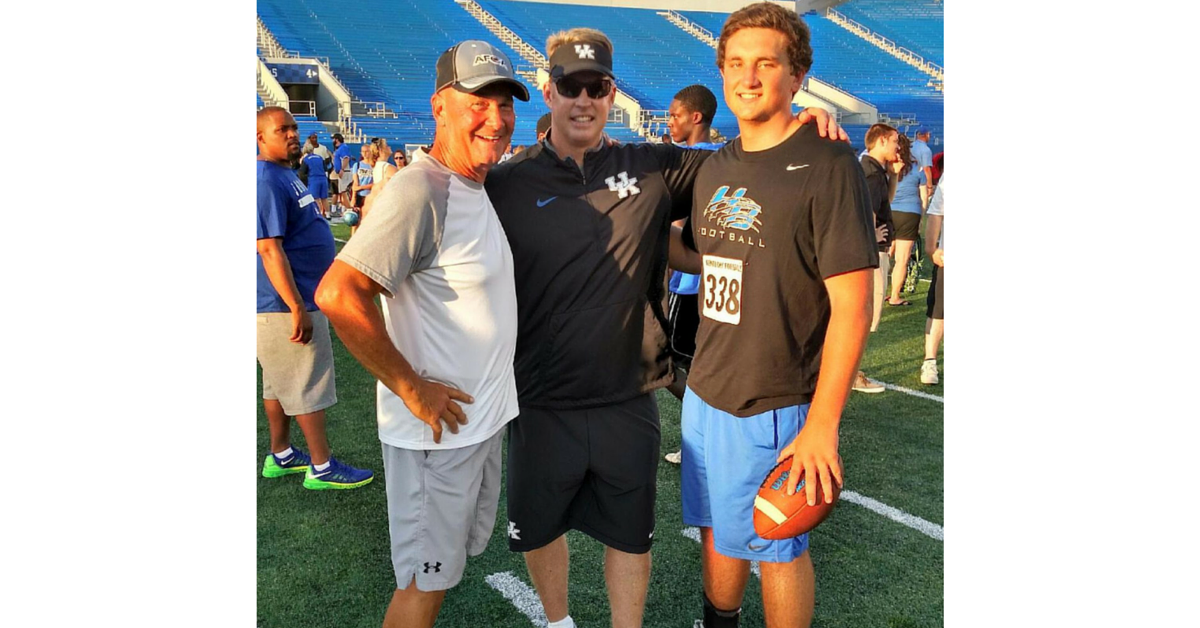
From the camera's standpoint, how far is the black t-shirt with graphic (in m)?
2.10

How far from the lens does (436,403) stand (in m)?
2.19

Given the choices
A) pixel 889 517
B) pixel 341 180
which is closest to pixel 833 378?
pixel 889 517

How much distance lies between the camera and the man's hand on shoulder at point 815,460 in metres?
2.11

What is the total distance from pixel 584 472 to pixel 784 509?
0.65m

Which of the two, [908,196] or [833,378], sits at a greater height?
[908,196]

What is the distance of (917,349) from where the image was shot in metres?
7.34

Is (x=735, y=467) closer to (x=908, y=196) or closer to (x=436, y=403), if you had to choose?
(x=436, y=403)

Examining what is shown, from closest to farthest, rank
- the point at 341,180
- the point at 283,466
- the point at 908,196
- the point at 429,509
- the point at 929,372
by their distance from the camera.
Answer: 1. the point at 429,509
2. the point at 283,466
3. the point at 929,372
4. the point at 908,196
5. the point at 341,180

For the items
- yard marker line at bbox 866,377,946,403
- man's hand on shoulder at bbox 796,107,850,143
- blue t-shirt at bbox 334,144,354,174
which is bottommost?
yard marker line at bbox 866,377,946,403

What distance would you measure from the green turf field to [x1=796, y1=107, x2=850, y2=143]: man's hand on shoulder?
171 centimetres

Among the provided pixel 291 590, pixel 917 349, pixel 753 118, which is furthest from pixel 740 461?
pixel 917 349

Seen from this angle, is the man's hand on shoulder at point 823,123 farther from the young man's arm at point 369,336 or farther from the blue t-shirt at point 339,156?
the blue t-shirt at point 339,156

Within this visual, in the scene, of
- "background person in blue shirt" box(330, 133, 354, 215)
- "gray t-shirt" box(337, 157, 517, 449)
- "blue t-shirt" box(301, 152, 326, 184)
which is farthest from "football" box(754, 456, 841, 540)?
"background person in blue shirt" box(330, 133, 354, 215)

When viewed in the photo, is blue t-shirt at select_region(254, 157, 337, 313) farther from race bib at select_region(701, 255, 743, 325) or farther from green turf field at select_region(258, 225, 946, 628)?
race bib at select_region(701, 255, 743, 325)
